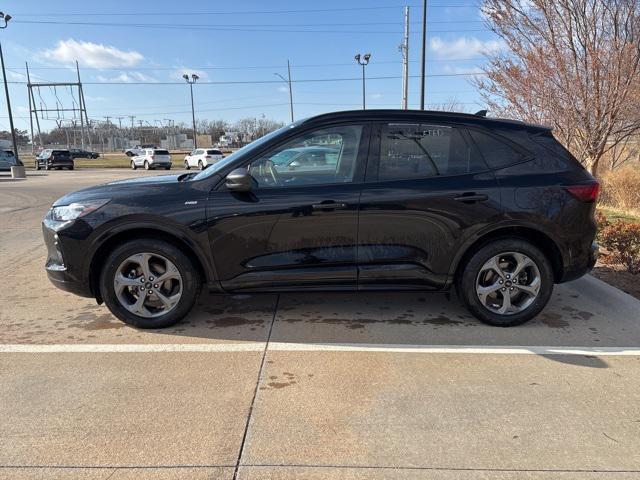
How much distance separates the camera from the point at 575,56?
31.2ft

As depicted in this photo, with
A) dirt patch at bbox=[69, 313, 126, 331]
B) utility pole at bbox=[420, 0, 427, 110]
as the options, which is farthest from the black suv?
utility pole at bbox=[420, 0, 427, 110]

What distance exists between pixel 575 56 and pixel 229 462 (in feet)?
33.5

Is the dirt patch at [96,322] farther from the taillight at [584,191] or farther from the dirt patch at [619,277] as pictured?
the dirt patch at [619,277]

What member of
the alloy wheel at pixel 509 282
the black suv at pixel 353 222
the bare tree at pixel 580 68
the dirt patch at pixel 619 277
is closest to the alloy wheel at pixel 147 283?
the black suv at pixel 353 222

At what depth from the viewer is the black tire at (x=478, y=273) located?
13.2 ft

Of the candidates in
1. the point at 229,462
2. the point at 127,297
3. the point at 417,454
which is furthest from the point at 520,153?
the point at 127,297

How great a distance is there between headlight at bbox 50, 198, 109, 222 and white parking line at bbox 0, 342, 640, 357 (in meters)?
1.05

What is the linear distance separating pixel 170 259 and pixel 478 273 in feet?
8.51

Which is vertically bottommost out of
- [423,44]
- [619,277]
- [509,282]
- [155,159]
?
[619,277]

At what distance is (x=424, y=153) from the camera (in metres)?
4.02

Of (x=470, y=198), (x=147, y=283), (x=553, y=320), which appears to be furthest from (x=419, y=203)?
(x=147, y=283)

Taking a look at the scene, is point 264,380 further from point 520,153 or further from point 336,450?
point 520,153

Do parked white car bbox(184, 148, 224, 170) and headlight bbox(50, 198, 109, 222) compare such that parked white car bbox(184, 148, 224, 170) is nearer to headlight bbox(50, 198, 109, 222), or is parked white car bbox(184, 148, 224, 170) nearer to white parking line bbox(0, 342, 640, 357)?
headlight bbox(50, 198, 109, 222)

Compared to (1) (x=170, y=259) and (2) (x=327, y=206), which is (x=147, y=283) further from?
(2) (x=327, y=206)
